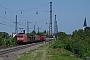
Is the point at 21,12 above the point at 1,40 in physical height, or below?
above

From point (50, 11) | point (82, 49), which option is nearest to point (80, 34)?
point (50, 11)

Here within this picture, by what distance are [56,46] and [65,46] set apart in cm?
232

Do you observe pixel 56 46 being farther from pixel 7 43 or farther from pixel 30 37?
pixel 30 37

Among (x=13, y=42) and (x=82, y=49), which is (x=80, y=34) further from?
(x=82, y=49)

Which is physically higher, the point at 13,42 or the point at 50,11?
the point at 50,11

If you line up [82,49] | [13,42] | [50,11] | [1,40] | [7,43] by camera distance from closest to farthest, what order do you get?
[82,49] < [50,11] < [1,40] < [7,43] < [13,42]

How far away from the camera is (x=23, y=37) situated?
2746 inches

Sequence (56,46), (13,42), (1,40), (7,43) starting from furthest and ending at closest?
(13,42), (7,43), (1,40), (56,46)

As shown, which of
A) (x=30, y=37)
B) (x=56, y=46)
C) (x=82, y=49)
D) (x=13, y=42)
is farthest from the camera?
(x=30, y=37)

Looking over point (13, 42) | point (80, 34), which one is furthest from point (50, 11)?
point (13, 42)

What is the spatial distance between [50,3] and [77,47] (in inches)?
837

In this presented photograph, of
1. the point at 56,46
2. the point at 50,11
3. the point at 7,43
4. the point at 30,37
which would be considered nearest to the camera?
the point at 56,46

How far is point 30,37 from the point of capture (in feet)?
268

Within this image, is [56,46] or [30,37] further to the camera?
[30,37]
